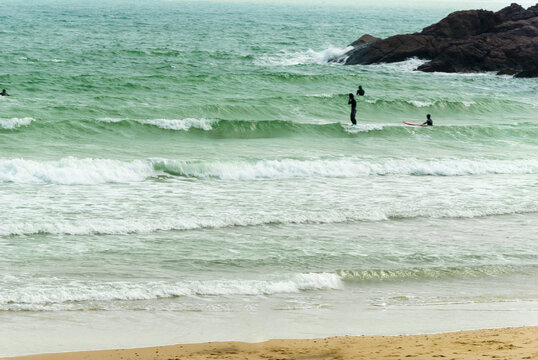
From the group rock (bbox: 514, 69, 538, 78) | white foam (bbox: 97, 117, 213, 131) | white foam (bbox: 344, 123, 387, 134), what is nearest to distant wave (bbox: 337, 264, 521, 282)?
white foam (bbox: 344, 123, 387, 134)

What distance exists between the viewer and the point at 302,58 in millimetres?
56406

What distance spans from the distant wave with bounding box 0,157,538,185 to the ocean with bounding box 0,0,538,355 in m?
0.06

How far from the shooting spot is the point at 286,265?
13.2m

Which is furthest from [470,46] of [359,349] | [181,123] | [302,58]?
[359,349]

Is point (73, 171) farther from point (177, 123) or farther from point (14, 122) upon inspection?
point (177, 123)

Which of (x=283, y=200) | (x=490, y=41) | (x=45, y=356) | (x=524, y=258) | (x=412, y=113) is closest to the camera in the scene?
(x=45, y=356)

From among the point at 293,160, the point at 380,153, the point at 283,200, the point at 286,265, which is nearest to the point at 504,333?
the point at 286,265

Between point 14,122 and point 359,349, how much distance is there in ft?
65.6

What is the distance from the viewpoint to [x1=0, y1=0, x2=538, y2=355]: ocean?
35.8ft

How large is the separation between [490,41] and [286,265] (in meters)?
40.4

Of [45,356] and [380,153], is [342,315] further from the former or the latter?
[380,153]

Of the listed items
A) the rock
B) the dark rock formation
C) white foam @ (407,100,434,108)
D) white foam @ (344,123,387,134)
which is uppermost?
the dark rock formation

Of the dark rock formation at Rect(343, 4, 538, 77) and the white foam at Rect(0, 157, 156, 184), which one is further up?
the dark rock formation at Rect(343, 4, 538, 77)

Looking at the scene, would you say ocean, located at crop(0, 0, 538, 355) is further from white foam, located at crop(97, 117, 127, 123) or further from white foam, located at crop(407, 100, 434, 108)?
white foam, located at crop(407, 100, 434, 108)
